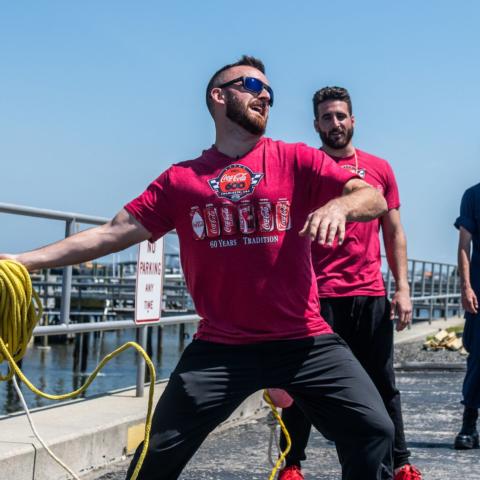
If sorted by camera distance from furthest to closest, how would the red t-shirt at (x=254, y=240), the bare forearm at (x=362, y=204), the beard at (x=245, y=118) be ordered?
the beard at (x=245, y=118), the red t-shirt at (x=254, y=240), the bare forearm at (x=362, y=204)

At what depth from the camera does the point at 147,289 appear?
24.9ft

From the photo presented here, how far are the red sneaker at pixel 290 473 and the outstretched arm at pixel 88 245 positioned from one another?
5.80 ft

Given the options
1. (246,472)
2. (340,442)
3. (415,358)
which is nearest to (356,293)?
(246,472)

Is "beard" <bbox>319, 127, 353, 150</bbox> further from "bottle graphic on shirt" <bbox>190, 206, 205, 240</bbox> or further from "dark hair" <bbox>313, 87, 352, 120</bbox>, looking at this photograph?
"bottle graphic on shirt" <bbox>190, 206, 205, 240</bbox>

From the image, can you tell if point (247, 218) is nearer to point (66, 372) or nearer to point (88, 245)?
point (88, 245)

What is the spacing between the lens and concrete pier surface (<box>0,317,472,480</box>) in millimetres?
5355

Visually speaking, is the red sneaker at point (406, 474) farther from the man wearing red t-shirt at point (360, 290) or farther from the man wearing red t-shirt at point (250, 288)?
the man wearing red t-shirt at point (250, 288)

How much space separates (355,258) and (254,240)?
1649 millimetres

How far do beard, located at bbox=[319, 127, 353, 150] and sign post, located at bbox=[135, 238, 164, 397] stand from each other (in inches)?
89.4

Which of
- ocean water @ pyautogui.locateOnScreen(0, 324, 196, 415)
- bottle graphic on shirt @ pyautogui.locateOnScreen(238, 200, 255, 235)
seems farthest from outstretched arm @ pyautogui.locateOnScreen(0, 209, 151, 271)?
ocean water @ pyautogui.locateOnScreen(0, 324, 196, 415)

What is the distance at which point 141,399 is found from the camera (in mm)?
7387

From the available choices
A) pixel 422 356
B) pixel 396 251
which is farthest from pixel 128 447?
pixel 422 356

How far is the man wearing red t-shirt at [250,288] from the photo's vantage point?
3.59 m

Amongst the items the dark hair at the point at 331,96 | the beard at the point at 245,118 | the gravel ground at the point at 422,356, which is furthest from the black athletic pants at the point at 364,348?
the gravel ground at the point at 422,356
